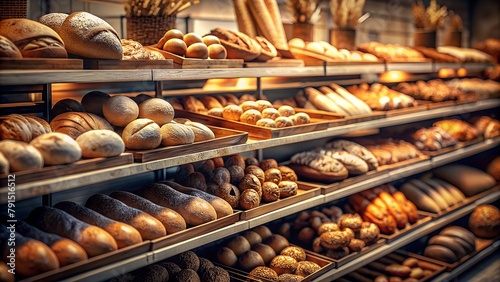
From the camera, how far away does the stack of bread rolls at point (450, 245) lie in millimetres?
4445

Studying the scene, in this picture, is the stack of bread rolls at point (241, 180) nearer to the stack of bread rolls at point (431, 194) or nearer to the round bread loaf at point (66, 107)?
the round bread loaf at point (66, 107)

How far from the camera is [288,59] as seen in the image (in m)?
3.62

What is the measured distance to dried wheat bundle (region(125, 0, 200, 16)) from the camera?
295 cm

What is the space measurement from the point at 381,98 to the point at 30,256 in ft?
9.95

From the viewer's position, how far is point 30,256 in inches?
81.9

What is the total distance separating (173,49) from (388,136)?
2.68m

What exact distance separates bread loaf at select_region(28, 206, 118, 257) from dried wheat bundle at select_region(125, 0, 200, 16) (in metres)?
1.18

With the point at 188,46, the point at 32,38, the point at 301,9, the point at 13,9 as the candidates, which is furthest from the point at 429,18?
the point at 32,38

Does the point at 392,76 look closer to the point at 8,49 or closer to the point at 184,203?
the point at 184,203

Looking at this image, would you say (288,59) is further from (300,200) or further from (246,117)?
(300,200)

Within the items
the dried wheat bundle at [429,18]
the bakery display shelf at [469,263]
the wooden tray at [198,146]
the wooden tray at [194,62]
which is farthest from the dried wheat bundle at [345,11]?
the bakery display shelf at [469,263]

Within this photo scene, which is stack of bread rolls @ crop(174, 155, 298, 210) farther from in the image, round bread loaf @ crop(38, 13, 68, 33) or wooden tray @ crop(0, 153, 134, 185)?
round bread loaf @ crop(38, 13, 68, 33)

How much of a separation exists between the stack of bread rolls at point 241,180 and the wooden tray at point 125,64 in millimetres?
696

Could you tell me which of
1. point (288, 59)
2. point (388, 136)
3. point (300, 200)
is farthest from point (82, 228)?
point (388, 136)
